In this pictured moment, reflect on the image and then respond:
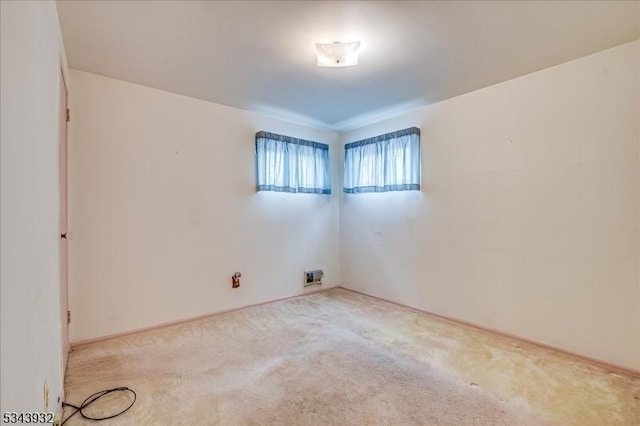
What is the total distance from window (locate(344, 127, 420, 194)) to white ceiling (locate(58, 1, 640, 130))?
66cm

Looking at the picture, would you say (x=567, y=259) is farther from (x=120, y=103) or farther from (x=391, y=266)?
(x=120, y=103)

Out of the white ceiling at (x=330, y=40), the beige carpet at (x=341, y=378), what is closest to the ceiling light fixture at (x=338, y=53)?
the white ceiling at (x=330, y=40)

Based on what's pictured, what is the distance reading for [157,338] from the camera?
2.82 m

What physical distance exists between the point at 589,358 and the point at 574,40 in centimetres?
236

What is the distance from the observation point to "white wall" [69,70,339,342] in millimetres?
2721

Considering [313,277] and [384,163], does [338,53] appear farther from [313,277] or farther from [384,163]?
[313,277]

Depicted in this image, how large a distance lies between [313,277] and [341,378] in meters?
2.25

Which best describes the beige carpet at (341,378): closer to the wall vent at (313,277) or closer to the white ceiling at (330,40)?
the wall vent at (313,277)

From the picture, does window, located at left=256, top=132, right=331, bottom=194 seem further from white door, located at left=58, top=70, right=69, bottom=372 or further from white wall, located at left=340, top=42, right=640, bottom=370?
white door, located at left=58, top=70, right=69, bottom=372

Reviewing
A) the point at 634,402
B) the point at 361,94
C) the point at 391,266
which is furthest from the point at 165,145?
the point at 634,402

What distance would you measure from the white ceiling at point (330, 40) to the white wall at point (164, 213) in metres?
0.37

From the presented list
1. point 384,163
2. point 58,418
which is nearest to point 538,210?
point 384,163

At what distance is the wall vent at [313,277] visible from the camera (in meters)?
4.30

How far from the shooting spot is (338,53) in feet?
7.53
